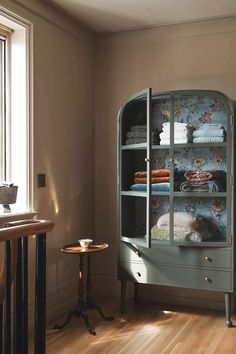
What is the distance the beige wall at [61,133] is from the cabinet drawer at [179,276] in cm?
62

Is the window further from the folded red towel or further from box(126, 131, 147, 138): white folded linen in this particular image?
the folded red towel

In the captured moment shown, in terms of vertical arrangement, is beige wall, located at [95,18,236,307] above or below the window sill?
above

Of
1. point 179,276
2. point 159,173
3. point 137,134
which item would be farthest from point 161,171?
point 179,276

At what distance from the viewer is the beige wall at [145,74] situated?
12.8 feet

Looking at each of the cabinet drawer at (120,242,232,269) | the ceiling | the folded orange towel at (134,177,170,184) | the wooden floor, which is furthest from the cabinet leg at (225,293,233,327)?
the ceiling

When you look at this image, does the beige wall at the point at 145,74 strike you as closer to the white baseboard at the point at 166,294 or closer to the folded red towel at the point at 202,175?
the white baseboard at the point at 166,294

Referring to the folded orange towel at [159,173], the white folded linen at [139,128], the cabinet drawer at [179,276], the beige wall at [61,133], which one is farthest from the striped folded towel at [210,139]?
the beige wall at [61,133]

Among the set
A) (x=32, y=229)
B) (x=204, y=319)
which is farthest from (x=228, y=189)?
(x=32, y=229)

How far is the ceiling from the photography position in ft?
11.5

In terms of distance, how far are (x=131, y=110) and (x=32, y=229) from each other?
2.40 metres

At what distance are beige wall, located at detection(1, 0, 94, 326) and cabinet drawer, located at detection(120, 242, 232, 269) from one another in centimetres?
62

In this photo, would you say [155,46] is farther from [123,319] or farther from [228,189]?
[123,319]

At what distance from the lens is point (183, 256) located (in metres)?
3.62

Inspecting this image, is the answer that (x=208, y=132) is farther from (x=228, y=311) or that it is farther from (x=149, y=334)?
(x=149, y=334)
